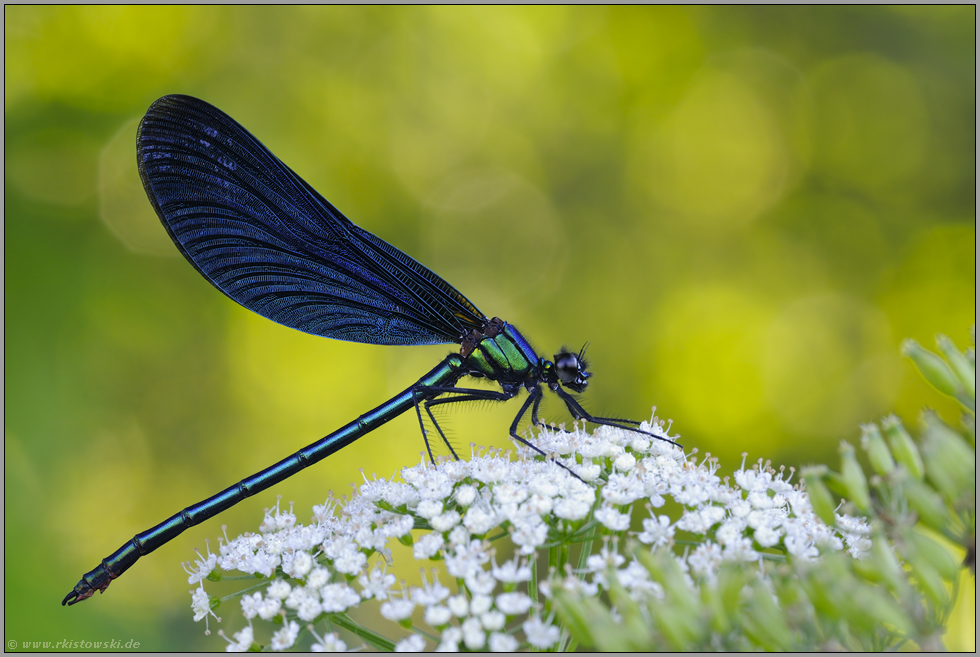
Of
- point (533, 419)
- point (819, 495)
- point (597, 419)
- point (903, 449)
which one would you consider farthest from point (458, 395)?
point (903, 449)

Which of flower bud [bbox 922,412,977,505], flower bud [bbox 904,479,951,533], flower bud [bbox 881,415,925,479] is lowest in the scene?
flower bud [bbox 904,479,951,533]

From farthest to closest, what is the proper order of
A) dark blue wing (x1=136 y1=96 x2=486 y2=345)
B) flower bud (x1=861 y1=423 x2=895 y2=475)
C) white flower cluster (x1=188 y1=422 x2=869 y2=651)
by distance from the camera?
dark blue wing (x1=136 y1=96 x2=486 y2=345) → white flower cluster (x1=188 y1=422 x2=869 y2=651) → flower bud (x1=861 y1=423 x2=895 y2=475)

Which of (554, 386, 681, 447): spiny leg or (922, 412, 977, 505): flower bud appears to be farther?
(554, 386, 681, 447): spiny leg

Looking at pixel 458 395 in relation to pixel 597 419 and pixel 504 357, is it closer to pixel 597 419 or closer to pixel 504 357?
pixel 504 357

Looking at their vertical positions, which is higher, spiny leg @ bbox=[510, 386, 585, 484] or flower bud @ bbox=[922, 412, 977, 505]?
spiny leg @ bbox=[510, 386, 585, 484]

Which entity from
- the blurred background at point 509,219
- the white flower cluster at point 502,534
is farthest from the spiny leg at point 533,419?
the blurred background at point 509,219

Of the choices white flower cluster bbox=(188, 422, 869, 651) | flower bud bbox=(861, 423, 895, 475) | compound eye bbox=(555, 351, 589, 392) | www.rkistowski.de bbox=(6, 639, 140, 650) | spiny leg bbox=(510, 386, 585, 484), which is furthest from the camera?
www.rkistowski.de bbox=(6, 639, 140, 650)

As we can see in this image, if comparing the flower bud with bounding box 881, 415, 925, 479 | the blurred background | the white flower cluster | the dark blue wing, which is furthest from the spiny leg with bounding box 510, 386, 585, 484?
the blurred background

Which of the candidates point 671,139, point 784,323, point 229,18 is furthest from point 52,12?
point 784,323

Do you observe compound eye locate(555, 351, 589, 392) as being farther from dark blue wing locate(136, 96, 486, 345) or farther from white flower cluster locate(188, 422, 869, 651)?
white flower cluster locate(188, 422, 869, 651)
